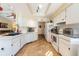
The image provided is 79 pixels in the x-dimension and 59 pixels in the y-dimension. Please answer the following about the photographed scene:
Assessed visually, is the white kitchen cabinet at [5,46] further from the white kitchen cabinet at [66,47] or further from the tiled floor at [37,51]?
the white kitchen cabinet at [66,47]

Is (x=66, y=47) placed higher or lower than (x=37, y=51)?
higher

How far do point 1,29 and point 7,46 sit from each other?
409mm

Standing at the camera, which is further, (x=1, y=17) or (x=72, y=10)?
(x=72, y=10)

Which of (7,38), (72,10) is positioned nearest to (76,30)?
(72,10)

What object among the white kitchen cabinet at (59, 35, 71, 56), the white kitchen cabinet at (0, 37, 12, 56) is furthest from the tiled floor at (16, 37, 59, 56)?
the white kitchen cabinet at (0, 37, 12, 56)

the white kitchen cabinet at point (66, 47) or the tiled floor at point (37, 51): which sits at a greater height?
the white kitchen cabinet at point (66, 47)

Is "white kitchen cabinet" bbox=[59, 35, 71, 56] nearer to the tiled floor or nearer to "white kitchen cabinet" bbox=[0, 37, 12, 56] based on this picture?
the tiled floor

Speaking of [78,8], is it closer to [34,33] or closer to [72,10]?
[72,10]

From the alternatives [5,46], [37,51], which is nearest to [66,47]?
[37,51]

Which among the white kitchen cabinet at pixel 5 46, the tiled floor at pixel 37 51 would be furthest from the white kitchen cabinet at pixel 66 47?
the white kitchen cabinet at pixel 5 46

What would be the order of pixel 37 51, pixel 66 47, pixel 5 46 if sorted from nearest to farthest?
pixel 5 46, pixel 66 47, pixel 37 51

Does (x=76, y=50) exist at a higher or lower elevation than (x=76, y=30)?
lower

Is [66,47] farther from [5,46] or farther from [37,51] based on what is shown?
[5,46]

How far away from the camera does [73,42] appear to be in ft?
7.05
